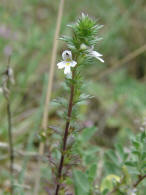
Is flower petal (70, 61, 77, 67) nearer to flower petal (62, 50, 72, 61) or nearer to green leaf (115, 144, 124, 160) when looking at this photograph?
flower petal (62, 50, 72, 61)

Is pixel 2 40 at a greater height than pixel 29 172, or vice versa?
pixel 2 40

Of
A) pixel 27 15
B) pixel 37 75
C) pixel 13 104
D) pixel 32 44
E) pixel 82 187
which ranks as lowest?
pixel 82 187

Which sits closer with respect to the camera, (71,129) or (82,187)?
(71,129)

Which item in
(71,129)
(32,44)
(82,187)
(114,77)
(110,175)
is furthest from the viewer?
(114,77)

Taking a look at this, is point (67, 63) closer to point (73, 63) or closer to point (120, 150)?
point (73, 63)

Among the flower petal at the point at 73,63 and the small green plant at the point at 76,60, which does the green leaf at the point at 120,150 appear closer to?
the small green plant at the point at 76,60

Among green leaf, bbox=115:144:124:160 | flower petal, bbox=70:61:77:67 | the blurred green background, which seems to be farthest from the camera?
the blurred green background

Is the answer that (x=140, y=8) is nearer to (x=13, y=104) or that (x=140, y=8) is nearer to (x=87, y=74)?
(x=87, y=74)

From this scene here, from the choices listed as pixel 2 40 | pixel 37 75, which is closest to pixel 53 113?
pixel 37 75

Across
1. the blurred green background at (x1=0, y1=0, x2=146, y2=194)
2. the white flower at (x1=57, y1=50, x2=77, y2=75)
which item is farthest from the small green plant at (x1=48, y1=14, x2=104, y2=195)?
the blurred green background at (x1=0, y1=0, x2=146, y2=194)
